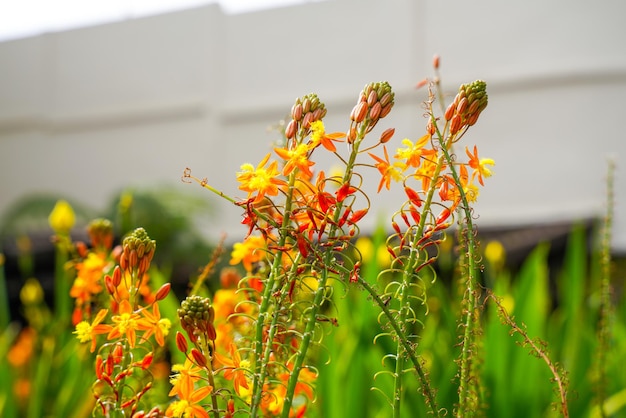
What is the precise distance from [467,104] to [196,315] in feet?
0.37

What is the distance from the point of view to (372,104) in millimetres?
228

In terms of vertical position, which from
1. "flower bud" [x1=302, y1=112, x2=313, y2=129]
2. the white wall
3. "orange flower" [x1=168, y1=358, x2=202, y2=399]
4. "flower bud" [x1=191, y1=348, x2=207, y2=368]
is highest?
the white wall

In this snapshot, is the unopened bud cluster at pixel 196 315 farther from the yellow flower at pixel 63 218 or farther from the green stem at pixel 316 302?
the yellow flower at pixel 63 218

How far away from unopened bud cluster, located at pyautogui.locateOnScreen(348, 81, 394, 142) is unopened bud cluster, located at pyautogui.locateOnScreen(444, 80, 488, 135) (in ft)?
0.07

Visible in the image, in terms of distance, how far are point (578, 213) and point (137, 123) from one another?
284 cm

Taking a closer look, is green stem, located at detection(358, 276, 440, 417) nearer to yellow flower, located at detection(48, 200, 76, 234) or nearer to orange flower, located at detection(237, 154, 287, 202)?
orange flower, located at detection(237, 154, 287, 202)

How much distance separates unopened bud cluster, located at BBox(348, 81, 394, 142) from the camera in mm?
227

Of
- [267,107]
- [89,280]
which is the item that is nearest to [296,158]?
[89,280]

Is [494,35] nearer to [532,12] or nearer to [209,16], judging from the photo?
[532,12]

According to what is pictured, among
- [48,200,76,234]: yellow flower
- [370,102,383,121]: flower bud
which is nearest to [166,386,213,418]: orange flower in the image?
[370,102,383,121]: flower bud

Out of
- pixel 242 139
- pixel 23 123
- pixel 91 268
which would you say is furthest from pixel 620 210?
pixel 23 123

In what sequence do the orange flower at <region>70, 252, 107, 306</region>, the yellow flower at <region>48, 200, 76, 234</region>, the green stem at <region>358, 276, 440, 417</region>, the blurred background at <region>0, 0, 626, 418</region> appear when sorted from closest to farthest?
the green stem at <region>358, 276, 440, 417</region>
the orange flower at <region>70, 252, 107, 306</region>
the yellow flower at <region>48, 200, 76, 234</region>
the blurred background at <region>0, 0, 626, 418</region>

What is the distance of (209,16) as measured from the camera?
4.55 metres

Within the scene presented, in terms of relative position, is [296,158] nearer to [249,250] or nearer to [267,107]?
[249,250]
